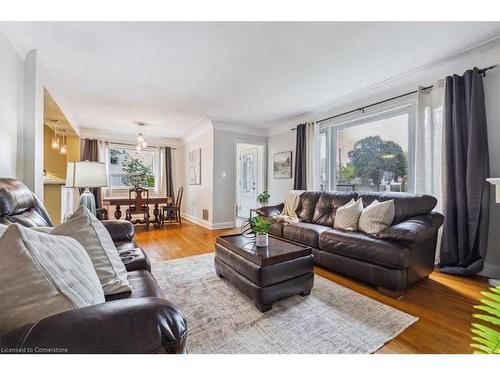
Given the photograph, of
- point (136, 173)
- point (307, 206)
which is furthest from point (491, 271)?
point (136, 173)

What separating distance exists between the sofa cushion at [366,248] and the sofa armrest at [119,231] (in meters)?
1.97

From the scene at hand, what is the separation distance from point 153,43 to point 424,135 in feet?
10.5

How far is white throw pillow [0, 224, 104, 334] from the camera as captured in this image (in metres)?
0.59

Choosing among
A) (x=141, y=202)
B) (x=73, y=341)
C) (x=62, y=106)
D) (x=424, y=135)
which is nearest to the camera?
(x=73, y=341)

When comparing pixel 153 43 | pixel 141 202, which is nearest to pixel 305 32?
pixel 153 43

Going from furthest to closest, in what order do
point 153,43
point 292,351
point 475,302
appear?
point 153,43 < point 475,302 < point 292,351

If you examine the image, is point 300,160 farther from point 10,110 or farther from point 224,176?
point 10,110

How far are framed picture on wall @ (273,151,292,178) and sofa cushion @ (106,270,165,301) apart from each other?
3920 mm

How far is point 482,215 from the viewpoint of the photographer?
234 cm

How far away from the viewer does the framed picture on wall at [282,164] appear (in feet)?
16.3

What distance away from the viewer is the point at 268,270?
176 cm

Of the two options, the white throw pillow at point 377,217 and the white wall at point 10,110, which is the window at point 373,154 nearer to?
the white throw pillow at point 377,217

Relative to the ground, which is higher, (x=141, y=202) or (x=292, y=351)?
(x=141, y=202)
